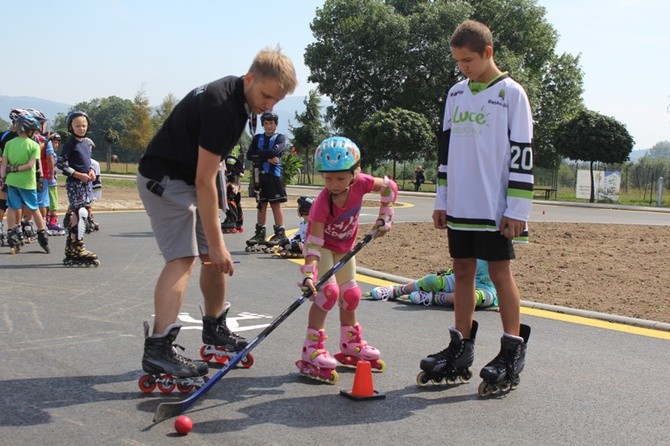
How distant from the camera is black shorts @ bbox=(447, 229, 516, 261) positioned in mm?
4660

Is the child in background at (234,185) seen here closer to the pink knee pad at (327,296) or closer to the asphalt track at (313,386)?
the asphalt track at (313,386)

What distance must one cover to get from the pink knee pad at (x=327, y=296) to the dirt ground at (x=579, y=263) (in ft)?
11.0

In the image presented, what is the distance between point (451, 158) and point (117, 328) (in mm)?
2944

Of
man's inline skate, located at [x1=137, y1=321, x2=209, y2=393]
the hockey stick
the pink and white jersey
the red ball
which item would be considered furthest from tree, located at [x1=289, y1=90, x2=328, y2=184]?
the red ball

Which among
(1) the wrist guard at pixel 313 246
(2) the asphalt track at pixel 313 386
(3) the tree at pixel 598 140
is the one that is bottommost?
(2) the asphalt track at pixel 313 386

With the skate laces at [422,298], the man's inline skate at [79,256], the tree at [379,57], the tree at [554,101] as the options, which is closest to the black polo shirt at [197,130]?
the skate laces at [422,298]

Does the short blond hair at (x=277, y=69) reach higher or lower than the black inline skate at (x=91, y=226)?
higher

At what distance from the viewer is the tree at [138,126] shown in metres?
59.4

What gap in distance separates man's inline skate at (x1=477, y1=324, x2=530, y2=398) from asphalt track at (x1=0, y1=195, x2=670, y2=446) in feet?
0.23

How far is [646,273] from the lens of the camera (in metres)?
9.30

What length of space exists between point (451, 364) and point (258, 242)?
7229 mm

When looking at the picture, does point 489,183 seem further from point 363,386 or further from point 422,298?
point 422,298

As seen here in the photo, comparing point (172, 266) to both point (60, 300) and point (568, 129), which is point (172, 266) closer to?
point (60, 300)

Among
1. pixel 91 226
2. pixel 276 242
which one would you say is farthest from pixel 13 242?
pixel 276 242
